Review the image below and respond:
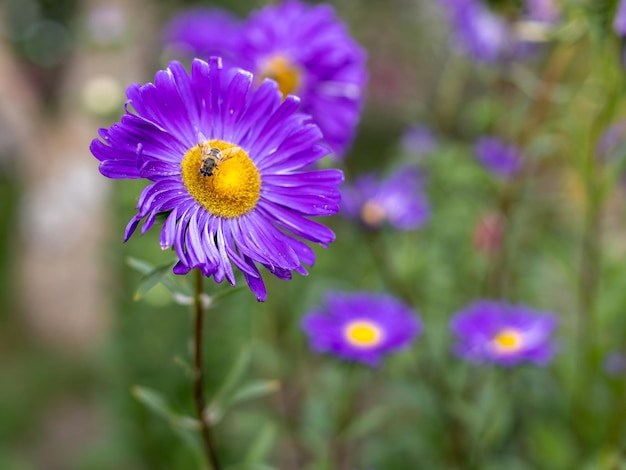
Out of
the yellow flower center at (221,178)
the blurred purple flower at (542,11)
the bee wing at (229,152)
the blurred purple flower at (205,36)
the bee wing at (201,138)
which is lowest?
the yellow flower center at (221,178)

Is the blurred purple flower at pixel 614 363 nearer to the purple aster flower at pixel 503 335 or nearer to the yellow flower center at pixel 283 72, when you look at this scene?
the purple aster flower at pixel 503 335

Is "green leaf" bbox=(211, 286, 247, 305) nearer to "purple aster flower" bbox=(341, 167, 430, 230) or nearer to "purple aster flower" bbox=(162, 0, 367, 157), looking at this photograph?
"purple aster flower" bbox=(162, 0, 367, 157)

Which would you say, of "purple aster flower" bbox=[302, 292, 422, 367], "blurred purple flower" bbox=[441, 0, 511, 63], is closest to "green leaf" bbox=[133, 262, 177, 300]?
"purple aster flower" bbox=[302, 292, 422, 367]

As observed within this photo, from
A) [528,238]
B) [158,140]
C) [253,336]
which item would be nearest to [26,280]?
[253,336]

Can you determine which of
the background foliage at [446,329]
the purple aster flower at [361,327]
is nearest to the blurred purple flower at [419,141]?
the background foliage at [446,329]

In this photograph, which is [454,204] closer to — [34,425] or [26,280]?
[34,425]
